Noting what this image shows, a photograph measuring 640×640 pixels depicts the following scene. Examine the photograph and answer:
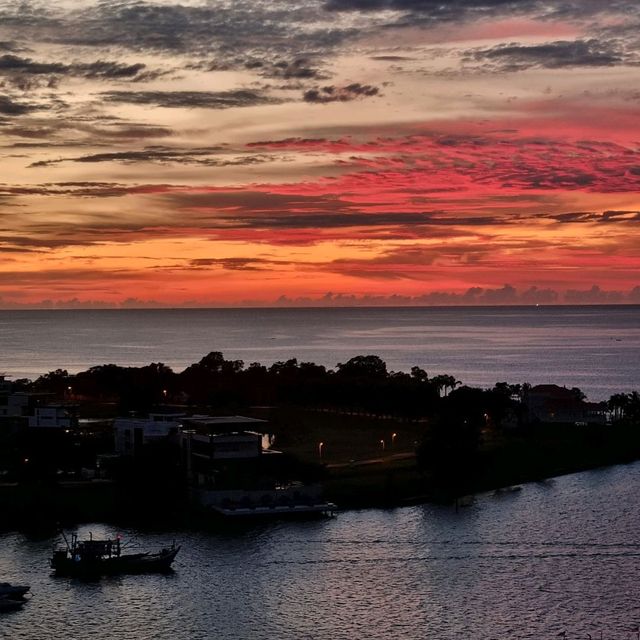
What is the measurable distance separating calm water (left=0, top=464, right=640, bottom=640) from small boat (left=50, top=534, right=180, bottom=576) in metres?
0.64

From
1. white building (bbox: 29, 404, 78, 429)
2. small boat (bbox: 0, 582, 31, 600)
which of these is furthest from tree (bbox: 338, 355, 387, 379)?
small boat (bbox: 0, 582, 31, 600)

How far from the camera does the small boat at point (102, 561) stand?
50.4 m

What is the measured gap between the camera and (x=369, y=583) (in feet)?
159

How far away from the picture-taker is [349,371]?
12381cm

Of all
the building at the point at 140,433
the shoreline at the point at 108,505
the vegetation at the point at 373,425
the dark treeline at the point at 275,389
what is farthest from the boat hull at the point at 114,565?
the dark treeline at the point at 275,389

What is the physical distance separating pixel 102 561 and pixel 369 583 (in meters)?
12.3

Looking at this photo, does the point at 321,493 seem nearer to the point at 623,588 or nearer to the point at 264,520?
the point at 264,520

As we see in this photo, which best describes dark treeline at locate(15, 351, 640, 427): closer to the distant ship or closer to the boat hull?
the boat hull

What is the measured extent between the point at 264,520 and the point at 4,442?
26.0m

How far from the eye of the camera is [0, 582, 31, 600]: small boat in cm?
4584

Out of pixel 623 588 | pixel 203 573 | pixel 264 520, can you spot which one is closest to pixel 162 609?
pixel 203 573

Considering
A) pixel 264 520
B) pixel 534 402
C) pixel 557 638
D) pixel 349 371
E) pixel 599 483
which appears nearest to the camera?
pixel 557 638

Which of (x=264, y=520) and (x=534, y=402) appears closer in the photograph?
(x=264, y=520)

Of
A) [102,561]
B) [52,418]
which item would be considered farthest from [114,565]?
[52,418]
